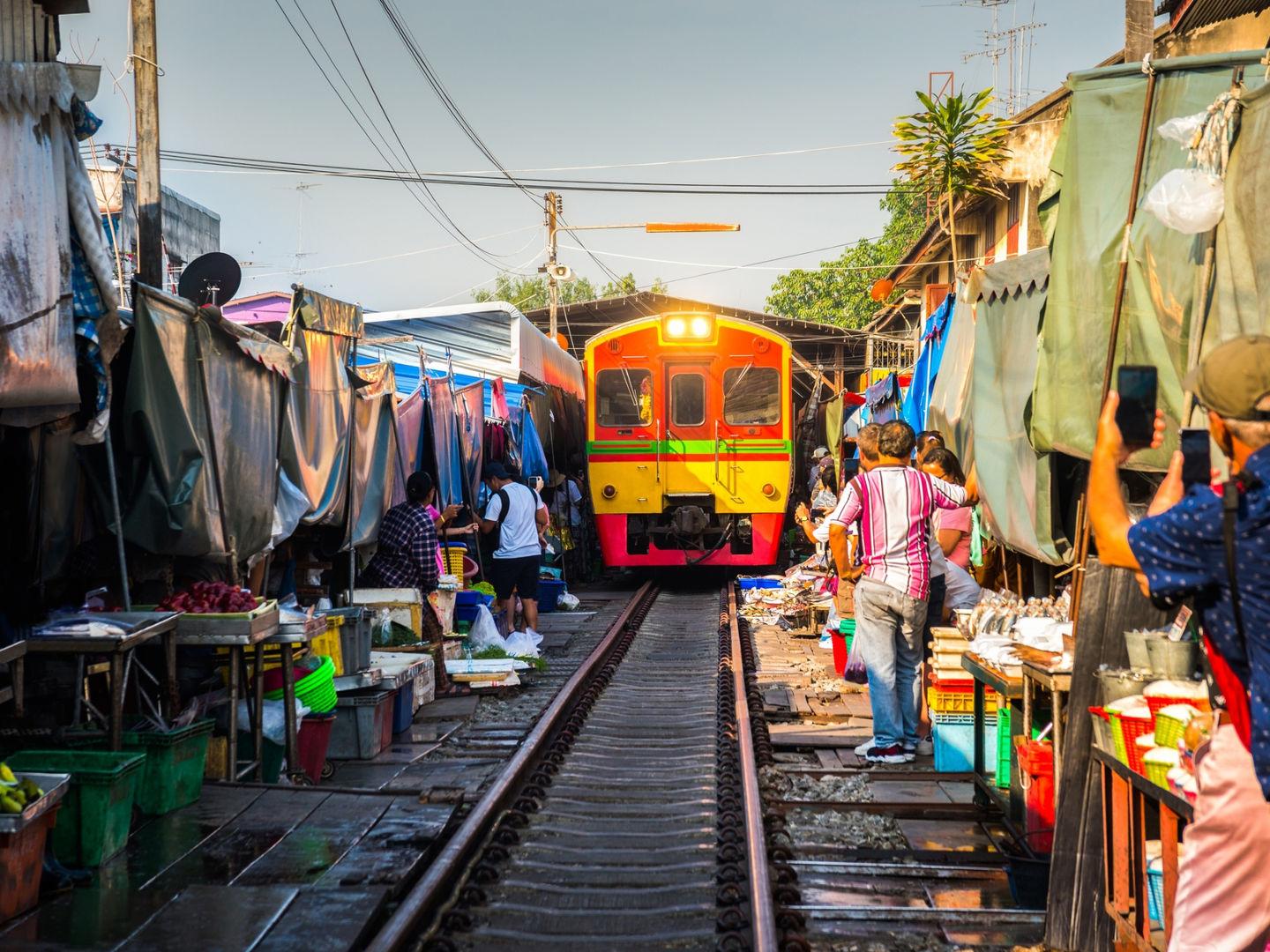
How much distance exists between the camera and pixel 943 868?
208 inches

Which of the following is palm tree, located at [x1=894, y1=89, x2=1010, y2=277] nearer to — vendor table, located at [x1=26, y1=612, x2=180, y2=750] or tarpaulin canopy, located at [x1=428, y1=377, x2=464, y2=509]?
tarpaulin canopy, located at [x1=428, y1=377, x2=464, y2=509]

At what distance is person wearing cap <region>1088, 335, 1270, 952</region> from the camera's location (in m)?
2.71

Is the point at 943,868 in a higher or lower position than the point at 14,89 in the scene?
lower

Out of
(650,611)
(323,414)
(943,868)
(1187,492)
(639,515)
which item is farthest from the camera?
(639,515)

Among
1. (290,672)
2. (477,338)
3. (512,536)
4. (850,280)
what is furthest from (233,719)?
(850,280)

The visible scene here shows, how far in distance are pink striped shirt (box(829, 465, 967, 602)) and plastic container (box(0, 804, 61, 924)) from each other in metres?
4.26

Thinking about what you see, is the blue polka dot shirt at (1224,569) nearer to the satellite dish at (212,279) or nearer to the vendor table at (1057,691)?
the vendor table at (1057,691)

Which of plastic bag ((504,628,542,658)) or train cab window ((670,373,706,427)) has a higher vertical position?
train cab window ((670,373,706,427))

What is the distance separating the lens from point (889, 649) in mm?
7125

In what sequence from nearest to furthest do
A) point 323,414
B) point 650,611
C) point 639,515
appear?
point 323,414, point 650,611, point 639,515

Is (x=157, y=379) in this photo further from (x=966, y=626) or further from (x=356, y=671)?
(x=966, y=626)

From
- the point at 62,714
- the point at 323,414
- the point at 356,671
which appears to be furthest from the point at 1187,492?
the point at 323,414

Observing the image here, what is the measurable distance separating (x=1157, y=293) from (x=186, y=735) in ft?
15.0

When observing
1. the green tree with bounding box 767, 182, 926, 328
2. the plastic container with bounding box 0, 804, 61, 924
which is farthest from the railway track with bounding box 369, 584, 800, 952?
the green tree with bounding box 767, 182, 926, 328
